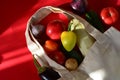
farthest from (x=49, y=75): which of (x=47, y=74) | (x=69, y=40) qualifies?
(x=69, y=40)

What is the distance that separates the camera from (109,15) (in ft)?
3.11

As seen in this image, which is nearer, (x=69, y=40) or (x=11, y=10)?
(x=69, y=40)

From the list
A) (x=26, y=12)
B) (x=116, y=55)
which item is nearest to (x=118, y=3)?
(x=116, y=55)

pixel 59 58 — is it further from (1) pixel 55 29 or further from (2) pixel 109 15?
(2) pixel 109 15

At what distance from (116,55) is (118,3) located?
0.19 m

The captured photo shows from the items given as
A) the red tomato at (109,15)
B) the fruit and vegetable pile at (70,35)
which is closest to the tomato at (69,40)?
the fruit and vegetable pile at (70,35)

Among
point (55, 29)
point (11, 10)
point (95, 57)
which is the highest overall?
point (11, 10)

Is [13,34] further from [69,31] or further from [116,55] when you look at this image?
[116,55]

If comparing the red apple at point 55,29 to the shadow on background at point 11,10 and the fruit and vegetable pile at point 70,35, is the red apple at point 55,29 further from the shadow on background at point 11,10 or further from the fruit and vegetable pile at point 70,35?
the shadow on background at point 11,10

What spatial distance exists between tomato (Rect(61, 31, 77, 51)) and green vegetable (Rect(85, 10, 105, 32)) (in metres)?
0.07

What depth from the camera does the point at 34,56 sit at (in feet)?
3.00

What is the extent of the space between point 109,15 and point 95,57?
149mm

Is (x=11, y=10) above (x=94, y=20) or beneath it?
above

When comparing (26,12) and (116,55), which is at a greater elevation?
(26,12)
